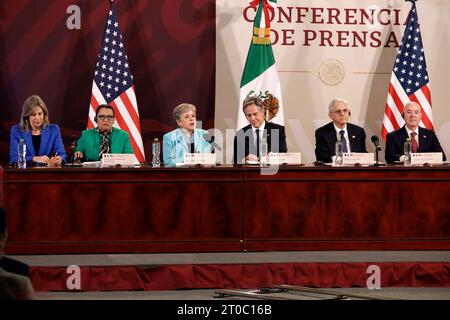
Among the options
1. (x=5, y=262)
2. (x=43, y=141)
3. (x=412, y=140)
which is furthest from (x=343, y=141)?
(x=5, y=262)

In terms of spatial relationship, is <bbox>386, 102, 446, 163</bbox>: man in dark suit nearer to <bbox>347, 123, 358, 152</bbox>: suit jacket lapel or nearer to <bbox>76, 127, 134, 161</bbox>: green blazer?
<bbox>347, 123, 358, 152</bbox>: suit jacket lapel

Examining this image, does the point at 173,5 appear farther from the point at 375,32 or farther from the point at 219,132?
the point at 375,32

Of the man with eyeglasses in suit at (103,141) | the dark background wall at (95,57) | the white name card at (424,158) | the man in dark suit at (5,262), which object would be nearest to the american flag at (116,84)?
the dark background wall at (95,57)

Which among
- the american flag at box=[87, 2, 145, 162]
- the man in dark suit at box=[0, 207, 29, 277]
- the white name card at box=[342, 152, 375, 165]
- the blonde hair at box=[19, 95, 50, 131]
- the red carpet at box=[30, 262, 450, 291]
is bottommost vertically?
the red carpet at box=[30, 262, 450, 291]

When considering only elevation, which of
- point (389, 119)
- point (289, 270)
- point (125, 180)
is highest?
point (389, 119)

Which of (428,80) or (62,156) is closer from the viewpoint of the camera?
(62,156)

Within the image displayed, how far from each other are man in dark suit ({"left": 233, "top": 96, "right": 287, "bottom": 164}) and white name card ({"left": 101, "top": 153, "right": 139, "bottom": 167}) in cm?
107

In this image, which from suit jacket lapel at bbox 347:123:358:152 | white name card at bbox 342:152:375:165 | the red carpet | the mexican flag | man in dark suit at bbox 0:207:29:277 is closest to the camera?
man in dark suit at bbox 0:207:29:277

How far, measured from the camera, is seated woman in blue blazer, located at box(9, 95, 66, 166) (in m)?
7.33

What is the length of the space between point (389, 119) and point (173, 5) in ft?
8.36

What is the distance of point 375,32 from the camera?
965 cm

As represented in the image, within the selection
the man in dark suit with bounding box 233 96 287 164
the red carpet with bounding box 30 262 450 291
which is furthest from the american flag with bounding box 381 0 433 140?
the red carpet with bounding box 30 262 450 291
